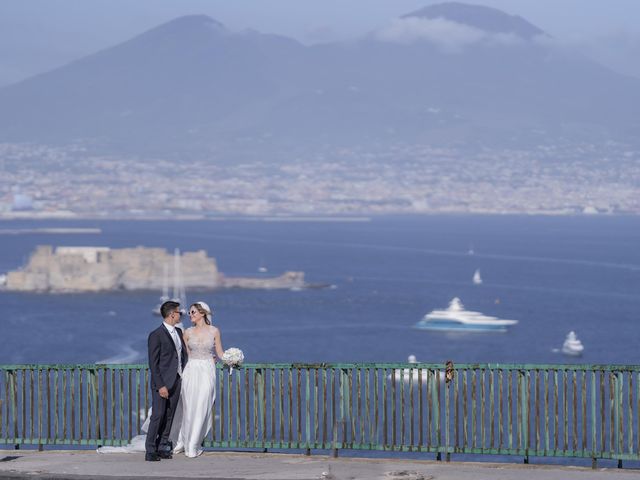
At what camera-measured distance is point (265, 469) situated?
1349 centimetres

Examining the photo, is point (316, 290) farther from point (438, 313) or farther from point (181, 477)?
point (181, 477)

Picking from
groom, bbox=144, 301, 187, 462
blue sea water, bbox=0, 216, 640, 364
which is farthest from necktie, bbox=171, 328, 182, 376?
blue sea water, bbox=0, 216, 640, 364

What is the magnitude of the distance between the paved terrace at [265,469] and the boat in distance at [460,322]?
329 ft

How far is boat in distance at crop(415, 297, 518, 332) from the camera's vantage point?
376 ft

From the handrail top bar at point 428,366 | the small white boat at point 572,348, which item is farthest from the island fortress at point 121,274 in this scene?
the handrail top bar at point 428,366

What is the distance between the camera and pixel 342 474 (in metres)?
13.3

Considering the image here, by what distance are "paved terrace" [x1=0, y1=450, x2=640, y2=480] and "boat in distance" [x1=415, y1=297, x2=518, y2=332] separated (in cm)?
10034

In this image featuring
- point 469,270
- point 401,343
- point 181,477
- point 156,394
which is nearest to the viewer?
point 181,477

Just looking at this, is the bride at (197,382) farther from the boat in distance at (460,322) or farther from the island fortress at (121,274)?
the island fortress at (121,274)

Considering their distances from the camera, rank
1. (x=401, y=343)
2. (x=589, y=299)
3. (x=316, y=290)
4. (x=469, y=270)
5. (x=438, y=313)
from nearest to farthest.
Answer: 1. (x=401, y=343)
2. (x=438, y=313)
3. (x=589, y=299)
4. (x=316, y=290)
5. (x=469, y=270)

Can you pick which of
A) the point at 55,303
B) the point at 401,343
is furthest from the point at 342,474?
the point at 55,303

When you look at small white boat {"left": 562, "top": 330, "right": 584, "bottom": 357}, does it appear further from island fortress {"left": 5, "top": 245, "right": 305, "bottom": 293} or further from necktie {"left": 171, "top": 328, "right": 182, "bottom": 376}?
necktie {"left": 171, "top": 328, "right": 182, "bottom": 376}

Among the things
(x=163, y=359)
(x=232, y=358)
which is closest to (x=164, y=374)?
(x=163, y=359)

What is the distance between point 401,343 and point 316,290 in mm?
50320
